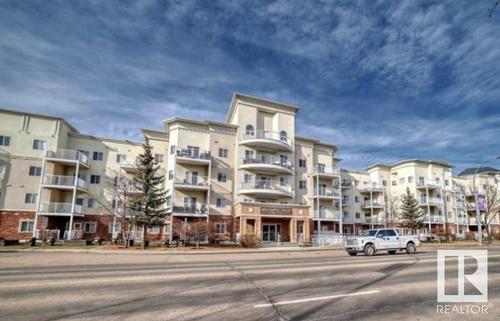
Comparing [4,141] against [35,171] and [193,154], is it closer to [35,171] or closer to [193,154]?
[35,171]

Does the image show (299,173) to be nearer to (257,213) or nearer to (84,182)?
(257,213)

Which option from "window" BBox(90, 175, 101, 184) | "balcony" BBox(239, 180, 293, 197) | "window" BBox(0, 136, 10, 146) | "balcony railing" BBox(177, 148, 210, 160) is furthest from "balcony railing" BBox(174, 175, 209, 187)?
"window" BBox(0, 136, 10, 146)

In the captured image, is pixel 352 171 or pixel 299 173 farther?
pixel 352 171

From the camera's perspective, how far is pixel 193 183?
33.6 m

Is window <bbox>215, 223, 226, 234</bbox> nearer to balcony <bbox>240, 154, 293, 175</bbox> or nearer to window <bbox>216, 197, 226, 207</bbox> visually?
window <bbox>216, 197, 226, 207</bbox>

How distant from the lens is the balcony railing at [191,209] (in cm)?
3215

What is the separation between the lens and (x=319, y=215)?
38.7 meters

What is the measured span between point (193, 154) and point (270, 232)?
543 inches

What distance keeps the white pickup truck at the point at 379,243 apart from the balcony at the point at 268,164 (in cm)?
1701

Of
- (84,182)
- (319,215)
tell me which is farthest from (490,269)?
(84,182)

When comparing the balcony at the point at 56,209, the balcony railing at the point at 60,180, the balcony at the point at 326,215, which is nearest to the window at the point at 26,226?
the balcony at the point at 56,209

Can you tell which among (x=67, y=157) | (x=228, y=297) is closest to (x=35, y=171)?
(x=67, y=157)

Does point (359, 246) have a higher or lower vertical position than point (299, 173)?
lower

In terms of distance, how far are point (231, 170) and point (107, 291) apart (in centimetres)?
2877
